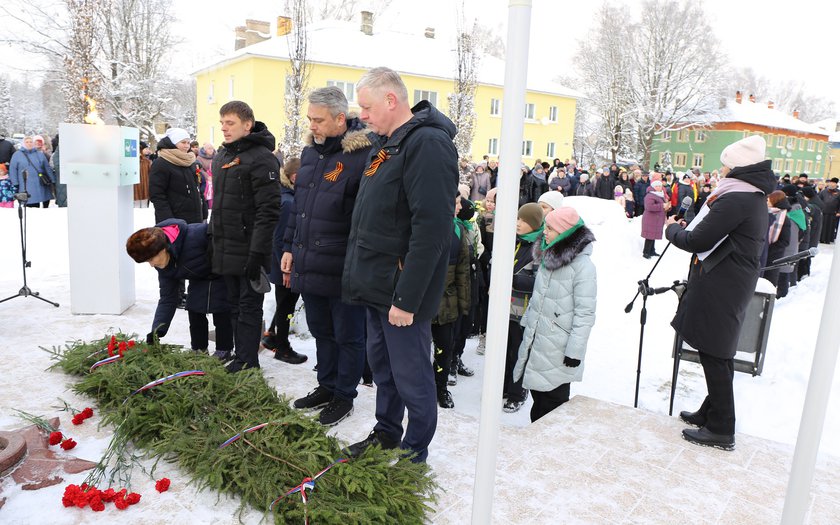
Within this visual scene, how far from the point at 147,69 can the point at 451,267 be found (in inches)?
1241

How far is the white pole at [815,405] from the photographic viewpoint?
1.41 m

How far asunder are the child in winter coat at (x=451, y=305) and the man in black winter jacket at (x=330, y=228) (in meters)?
1.25

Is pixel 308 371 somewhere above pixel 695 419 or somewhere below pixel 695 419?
below

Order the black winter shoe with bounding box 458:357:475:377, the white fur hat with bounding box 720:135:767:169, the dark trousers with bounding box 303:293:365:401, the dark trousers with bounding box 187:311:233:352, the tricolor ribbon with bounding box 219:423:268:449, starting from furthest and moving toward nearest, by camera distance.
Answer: the black winter shoe with bounding box 458:357:475:377, the dark trousers with bounding box 187:311:233:352, the dark trousers with bounding box 303:293:365:401, the white fur hat with bounding box 720:135:767:169, the tricolor ribbon with bounding box 219:423:268:449

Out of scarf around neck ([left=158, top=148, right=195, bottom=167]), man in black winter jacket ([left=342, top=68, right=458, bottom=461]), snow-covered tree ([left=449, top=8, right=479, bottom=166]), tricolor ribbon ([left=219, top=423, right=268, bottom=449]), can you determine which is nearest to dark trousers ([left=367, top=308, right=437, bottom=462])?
man in black winter jacket ([left=342, top=68, right=458, bottom=461])

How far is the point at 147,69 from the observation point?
102 ft

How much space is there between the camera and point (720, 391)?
11.7 feet

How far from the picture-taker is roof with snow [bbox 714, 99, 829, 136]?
4984 cm

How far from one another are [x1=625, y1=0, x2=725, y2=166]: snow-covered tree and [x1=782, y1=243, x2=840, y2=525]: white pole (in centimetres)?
3774

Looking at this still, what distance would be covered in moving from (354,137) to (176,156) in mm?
3298

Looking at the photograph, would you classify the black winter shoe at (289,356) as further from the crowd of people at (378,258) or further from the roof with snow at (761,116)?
the roof with snow at (761,116)

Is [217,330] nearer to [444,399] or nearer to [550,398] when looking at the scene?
[444,399]

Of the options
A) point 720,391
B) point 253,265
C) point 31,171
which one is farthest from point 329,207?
point 31,171

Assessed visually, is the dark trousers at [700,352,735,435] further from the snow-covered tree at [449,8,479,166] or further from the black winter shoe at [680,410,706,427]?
the snow-covered tree at [449,8,479,166]
